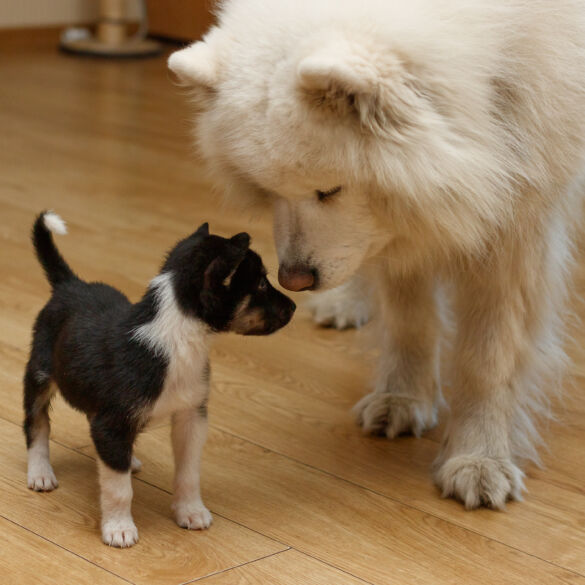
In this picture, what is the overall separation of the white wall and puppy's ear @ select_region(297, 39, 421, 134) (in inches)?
189

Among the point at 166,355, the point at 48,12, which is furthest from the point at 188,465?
the point at 48,12

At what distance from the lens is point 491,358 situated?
71.2 inches

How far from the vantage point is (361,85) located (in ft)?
4.59

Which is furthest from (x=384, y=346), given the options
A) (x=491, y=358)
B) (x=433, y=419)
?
(x=491, y=358)

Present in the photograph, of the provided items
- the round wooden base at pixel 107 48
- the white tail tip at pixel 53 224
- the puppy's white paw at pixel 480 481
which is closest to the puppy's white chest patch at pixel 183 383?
the white tail tip at pixel 53 224

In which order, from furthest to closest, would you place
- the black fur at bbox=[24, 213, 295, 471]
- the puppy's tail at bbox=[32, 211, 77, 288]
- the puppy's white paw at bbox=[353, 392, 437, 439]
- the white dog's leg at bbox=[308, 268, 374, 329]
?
the white dog's leg at bbox=[308, 268, 374, 329] → the puppy's white paw at bbox=[353, 392, 437, 439] → the puppy's tail at bbox=[32, 211, 77, 288] → the black fur at bbox=[24, 213, 295, 471]

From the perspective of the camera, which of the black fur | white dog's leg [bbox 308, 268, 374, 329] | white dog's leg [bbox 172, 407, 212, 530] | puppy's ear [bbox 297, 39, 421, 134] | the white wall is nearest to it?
puppy's ear [bbox 297, 39, 421, 134]

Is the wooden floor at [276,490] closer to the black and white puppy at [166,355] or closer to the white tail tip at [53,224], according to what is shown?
the black and white puppy at [166,355]

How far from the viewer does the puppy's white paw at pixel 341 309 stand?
99.8 inches

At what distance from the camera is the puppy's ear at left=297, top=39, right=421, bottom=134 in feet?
4.54

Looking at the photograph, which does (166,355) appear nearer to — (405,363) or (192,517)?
(192,517)

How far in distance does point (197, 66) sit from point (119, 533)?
73 centimetres

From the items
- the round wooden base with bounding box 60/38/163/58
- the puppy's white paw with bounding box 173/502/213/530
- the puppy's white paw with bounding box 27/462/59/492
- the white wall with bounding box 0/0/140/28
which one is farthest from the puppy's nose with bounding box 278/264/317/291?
the white wall with bounding box 0/0/140/28

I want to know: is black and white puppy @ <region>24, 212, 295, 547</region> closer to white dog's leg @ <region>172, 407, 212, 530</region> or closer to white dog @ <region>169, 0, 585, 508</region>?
white dog's leg @ <region>172, 407, 212, 530</region>
